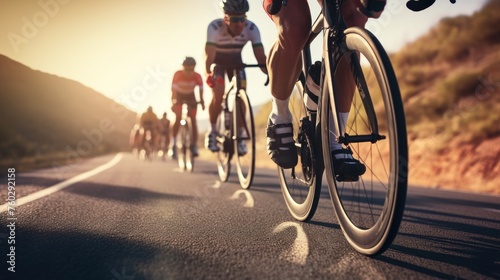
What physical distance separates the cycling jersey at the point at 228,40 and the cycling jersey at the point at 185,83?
337cm

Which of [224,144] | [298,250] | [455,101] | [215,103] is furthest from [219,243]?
[455,101]

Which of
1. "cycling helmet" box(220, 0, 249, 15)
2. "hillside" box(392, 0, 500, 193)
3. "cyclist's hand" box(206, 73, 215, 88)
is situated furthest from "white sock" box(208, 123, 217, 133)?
"hillside" box(392, 0, 500, 193)

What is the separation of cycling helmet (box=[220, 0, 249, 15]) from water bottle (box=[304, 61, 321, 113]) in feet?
9.00

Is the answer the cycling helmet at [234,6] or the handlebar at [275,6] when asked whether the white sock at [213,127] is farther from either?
the handlebar at [275,6]

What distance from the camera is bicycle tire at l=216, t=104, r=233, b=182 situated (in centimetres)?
600

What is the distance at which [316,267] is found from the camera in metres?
1.82

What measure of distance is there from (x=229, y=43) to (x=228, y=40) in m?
0.05

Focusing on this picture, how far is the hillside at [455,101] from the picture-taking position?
375 inches

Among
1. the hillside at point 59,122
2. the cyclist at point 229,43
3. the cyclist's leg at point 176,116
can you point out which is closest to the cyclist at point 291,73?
the cyclist at point 229,43

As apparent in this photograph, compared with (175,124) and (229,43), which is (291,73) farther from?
(175,124)

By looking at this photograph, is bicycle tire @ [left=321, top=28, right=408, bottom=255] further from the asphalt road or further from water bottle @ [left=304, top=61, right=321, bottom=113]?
water bottle @ [left=304, top=61, right=321, bottom=113]

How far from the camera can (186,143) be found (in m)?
9.31

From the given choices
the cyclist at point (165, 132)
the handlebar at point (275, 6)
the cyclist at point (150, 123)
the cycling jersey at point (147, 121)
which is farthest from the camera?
the cycling jersey at point (147, 121)

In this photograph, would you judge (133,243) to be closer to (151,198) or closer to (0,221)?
(0,221)
